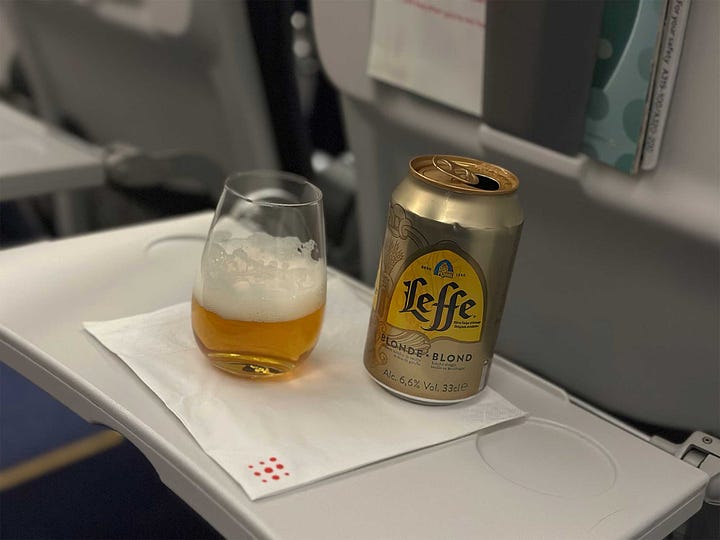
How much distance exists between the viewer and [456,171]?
0.58m

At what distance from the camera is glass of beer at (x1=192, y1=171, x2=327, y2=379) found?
0.58 m

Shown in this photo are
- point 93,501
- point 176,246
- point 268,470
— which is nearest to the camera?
point 268,470

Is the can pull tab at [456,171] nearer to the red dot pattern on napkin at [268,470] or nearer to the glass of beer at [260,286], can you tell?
the glass of beer at [260,286]

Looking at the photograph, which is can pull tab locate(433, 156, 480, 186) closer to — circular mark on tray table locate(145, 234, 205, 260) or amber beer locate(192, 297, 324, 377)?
amber beer locate(192, 297, 324, 377)

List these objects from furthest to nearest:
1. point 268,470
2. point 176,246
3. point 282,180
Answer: point 176,246 → point 282,180 → point 268,470

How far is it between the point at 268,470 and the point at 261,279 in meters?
0.13

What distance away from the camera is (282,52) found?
1.04 m

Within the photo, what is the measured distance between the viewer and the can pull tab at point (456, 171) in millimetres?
568

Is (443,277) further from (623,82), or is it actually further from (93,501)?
(93,501)

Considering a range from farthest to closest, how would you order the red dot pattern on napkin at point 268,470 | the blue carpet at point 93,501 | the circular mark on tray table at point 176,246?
the blue carpet at point 93,501 → the circular mark on tray table at point 176,246 → the red dot pattern on napkin at point 268,470

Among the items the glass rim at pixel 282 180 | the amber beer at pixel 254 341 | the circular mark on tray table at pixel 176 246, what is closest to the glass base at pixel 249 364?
the amber beer at pixel 254 341

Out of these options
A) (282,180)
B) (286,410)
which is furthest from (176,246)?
(286,410)

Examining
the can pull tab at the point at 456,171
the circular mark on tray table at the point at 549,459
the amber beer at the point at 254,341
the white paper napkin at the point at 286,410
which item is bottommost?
the circular mark on tray table at the point at 549,459

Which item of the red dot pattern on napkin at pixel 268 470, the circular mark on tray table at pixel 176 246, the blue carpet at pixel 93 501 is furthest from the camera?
the blue carpet at pixel 93 501
